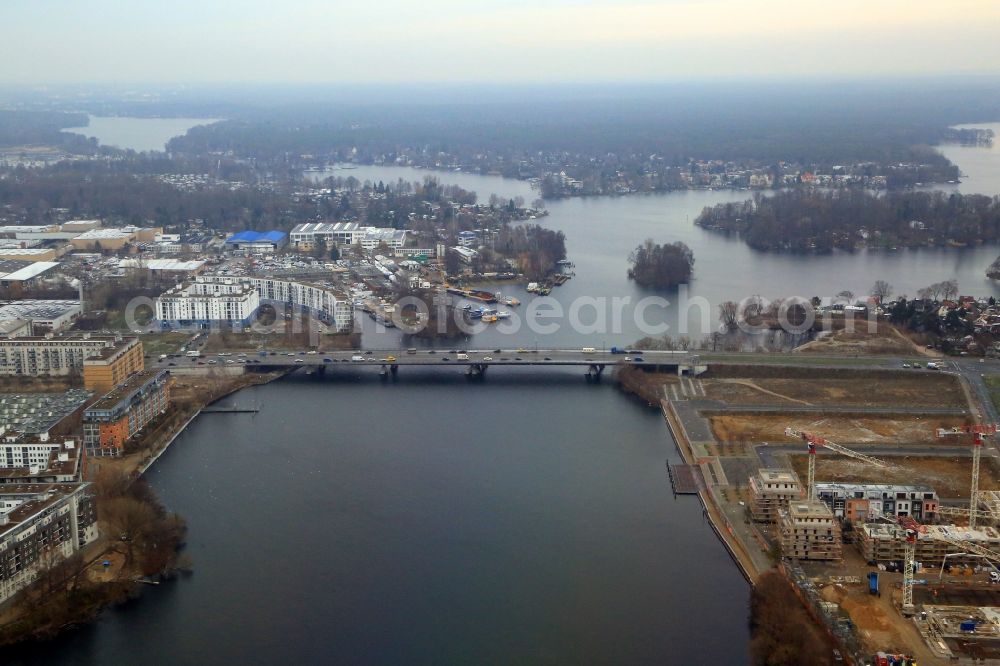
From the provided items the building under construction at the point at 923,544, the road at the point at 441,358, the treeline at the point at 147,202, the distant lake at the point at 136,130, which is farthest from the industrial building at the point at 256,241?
the distant lake at the point at 136,130

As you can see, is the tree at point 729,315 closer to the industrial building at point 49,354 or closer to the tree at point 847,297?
the tree at point 847,297

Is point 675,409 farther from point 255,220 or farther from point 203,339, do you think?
point 255,220

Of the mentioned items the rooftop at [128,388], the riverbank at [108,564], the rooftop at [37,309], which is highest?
the rooftop at [37,309]

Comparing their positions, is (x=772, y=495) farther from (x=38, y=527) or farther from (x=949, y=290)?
(x=949, y=290)

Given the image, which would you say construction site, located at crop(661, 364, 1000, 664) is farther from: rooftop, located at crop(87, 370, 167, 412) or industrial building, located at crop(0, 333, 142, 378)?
industrial building, located at crop(0, 333, 142, 378)

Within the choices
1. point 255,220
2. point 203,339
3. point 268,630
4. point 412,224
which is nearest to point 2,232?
point 255,220
